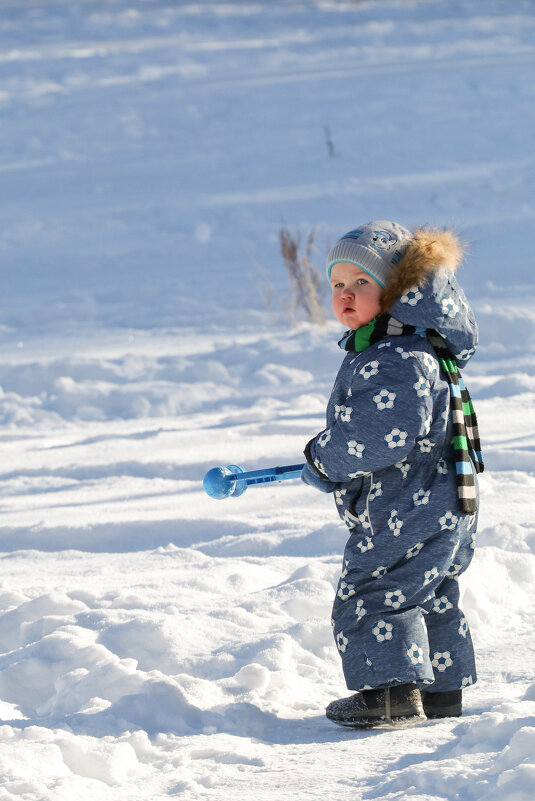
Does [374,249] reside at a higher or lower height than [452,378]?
higher

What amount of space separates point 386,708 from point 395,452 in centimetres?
60

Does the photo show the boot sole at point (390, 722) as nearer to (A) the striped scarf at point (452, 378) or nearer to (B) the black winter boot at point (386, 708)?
(B) the black winter boot at point (386, 708)

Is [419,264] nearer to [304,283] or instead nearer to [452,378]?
[452,378]

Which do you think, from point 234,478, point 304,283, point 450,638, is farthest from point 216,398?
point 450,638

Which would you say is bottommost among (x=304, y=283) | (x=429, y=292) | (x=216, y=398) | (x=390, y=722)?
(x=390, y=722)

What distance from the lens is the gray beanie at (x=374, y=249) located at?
2400 mm

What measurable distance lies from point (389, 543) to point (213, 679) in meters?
0.69

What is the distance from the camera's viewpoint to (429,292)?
7.75ft

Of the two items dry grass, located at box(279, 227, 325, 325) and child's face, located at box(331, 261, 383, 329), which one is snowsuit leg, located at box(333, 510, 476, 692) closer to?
child's face, located at box(331, 261, 383, 329)

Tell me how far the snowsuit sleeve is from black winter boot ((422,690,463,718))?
1.96 ft

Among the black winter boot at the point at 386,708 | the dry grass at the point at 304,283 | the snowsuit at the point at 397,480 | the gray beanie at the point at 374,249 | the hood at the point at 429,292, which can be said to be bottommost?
the black winter boot at the point at 386,708

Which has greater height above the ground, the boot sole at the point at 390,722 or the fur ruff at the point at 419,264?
the fur ruff at the point at 419,264

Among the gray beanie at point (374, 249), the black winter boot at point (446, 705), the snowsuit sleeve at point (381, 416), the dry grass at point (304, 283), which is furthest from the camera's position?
the dry grass at point (304, 283)

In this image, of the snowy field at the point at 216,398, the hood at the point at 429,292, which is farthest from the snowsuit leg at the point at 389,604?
the hood at the point at 429,292
